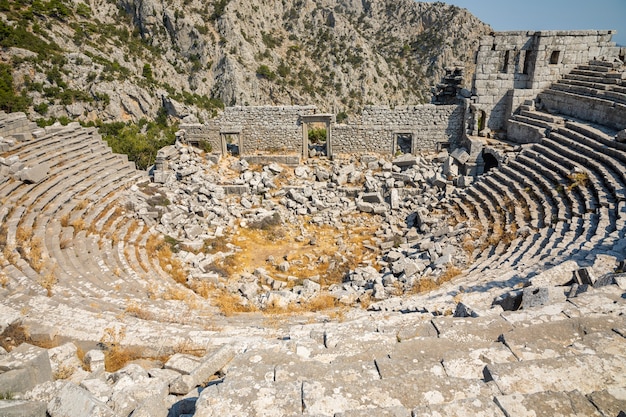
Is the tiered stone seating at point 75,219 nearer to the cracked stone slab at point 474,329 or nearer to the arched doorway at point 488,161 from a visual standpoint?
the cracked stone slab at point 474,329

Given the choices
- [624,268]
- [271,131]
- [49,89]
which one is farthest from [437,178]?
[49,89]

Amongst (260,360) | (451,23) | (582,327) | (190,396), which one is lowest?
(190,396)

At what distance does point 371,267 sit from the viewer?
1203cm

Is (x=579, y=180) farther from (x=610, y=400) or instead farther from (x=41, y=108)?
(x=41, y=108)

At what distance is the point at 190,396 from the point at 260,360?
0.91 meters

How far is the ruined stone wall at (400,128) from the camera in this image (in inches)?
743

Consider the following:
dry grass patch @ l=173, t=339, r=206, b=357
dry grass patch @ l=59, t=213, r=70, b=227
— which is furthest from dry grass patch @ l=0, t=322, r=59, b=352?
dry grass patch @ l=59, t=213, r=70, b=227

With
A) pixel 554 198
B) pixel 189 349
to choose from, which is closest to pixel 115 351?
pixel 189 349

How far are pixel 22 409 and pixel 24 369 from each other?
0.89 meters

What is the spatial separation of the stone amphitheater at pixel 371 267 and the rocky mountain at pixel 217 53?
57.4ft

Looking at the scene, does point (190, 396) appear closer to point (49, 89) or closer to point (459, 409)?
point (459, 409)

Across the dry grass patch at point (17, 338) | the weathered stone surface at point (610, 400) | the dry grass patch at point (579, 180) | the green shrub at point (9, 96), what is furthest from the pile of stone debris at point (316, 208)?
the green shrub at point (9, 96)

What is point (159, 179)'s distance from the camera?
54.0 ft

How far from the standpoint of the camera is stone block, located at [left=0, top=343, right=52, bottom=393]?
4785 mm
